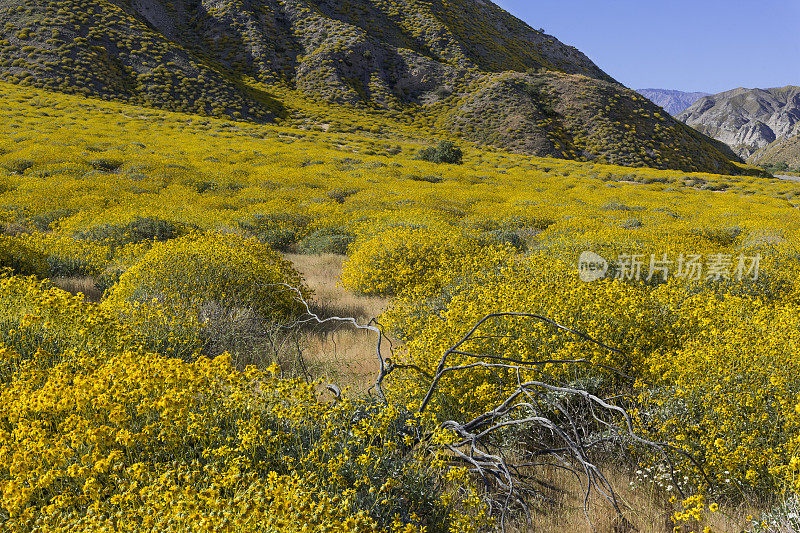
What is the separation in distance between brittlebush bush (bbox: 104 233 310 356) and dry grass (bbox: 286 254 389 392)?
0.67m

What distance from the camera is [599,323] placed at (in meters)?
4.91

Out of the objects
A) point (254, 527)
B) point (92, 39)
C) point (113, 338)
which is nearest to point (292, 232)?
point (113, 338)

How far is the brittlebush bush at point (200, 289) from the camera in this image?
5015 millimetres

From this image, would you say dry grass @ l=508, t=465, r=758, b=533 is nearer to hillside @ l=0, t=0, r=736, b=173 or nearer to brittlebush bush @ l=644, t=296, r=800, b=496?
brittlebush bush @ l=644, t=296, r=800, b=496

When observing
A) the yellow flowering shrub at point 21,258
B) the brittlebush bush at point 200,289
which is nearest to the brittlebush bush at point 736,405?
the brittlebush bush at point 200,289

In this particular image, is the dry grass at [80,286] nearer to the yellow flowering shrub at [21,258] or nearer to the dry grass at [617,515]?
the yellow flowering shrub at [21,258]

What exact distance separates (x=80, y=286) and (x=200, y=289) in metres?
2.87

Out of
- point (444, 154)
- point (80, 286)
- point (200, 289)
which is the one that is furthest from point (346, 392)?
point (444, 154)

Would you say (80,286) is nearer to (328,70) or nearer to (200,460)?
(200,460)

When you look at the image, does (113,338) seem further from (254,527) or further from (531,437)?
(531,437)

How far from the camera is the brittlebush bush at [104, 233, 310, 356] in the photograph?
16.5 feet

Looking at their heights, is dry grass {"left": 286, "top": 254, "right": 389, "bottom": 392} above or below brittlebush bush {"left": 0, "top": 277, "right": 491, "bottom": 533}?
below

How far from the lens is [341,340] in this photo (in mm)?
6105

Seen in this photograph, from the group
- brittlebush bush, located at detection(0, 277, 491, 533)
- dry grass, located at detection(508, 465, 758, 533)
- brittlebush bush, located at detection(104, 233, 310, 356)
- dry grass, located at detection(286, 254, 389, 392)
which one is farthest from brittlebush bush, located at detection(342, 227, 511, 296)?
brittlebush bush, located at detection(0, 277, 491, 533)
